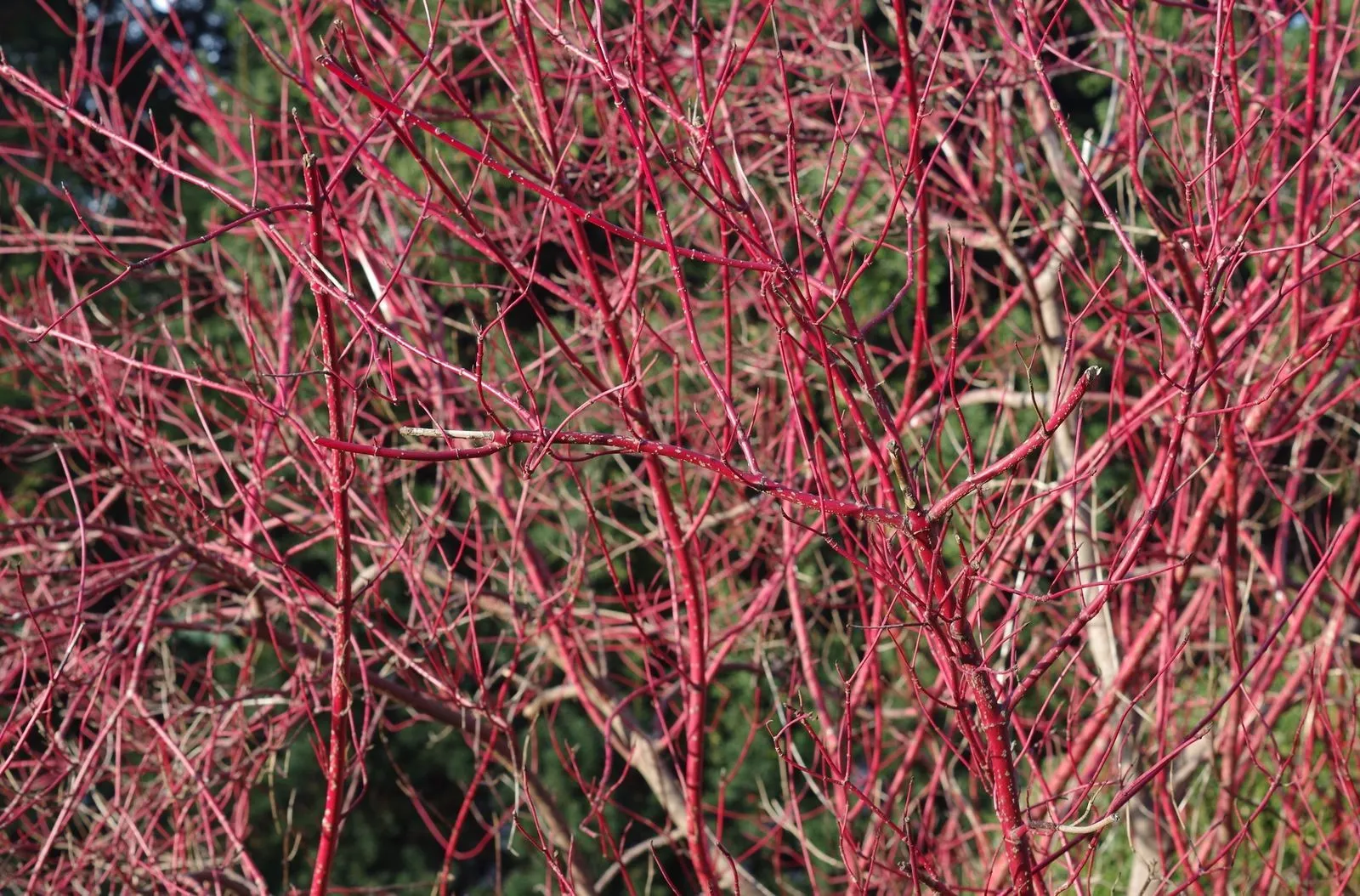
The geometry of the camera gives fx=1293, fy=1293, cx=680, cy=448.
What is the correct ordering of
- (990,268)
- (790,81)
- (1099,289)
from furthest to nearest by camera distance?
(990,268), (790,81), (1099,289)

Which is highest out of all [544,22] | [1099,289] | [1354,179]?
[544,22]

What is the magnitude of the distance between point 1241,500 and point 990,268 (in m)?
3.63

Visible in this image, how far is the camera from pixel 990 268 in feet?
22.3

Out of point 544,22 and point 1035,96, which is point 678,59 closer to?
point 1035,96

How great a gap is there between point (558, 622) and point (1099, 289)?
1817 mm

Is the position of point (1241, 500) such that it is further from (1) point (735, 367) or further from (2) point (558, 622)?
(1) point (735, 367)

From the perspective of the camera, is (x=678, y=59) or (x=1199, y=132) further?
(x=1199, y=132)

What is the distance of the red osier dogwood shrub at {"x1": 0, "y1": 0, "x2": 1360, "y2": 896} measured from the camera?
1724 millimetres

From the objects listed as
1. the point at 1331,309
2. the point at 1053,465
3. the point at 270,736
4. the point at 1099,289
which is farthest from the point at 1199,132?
the point at 270,736

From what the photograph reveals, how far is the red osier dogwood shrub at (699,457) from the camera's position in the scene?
1724 mm

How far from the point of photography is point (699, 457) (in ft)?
4.93

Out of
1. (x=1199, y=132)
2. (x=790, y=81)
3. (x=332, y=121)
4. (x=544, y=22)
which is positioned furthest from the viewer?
(x=790, y=81)

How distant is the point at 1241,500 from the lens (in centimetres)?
332

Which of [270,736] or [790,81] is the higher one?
[790,81]
